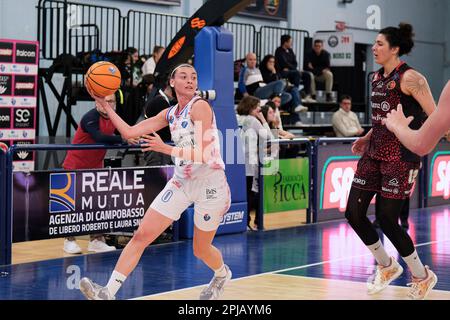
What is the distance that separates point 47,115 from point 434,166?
7.46 m

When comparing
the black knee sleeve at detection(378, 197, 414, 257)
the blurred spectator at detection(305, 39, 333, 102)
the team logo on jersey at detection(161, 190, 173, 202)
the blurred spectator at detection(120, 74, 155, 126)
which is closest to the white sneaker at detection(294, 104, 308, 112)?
the blurred spectator at detection(305, 39, 333, 102)

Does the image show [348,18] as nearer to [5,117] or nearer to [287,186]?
[287,186]

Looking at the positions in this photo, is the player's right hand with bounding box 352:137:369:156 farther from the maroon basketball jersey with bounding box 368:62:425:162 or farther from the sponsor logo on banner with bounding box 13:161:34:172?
the sponsor logo on banner with bounding box 13:161:34:172

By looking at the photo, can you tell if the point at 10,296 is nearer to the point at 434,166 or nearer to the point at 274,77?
the point at 434,166

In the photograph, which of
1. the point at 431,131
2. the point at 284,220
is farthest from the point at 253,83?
the point at 431,131

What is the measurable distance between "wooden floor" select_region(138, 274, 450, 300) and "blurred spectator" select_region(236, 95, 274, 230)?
13.6 ft

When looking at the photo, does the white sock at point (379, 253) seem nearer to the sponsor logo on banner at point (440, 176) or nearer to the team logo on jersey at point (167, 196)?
the team logo on jersey at point (167, 196)

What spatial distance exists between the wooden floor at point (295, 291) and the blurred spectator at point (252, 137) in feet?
13.6

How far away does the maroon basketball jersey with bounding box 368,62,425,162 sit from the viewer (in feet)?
26.7

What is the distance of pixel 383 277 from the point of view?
8422 mm

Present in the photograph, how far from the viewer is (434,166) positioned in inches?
686

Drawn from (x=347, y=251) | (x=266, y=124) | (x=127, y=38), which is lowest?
(x=347, y=251)

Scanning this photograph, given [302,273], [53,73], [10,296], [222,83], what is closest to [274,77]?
[53,73]

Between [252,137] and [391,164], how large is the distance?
5169 mm
